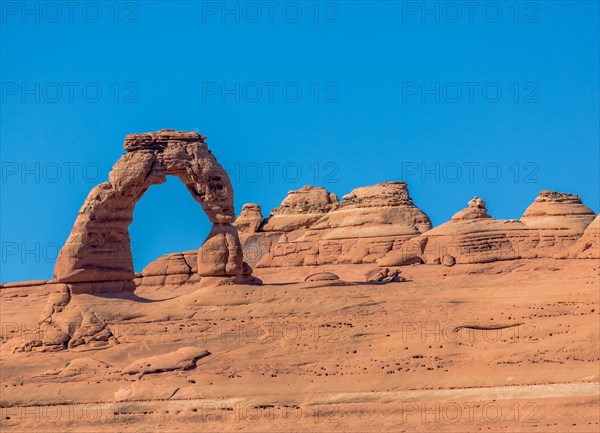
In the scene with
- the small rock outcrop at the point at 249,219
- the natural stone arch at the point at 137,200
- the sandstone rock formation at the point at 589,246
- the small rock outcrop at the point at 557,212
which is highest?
the small rock outcrop at the point at 249,219

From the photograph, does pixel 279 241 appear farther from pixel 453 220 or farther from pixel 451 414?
pixel 451 414

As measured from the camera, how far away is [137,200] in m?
39.5

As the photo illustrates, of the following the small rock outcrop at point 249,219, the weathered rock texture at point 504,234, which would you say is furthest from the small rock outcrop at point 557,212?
the small rock outcrop at point 249,219

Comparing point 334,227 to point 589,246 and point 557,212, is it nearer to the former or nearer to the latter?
point 557,212

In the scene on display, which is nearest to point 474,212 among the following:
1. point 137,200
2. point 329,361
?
point 137,200

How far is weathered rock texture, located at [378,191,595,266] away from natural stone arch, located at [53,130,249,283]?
36.9ft

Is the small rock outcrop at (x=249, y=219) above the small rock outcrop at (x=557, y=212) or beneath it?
above

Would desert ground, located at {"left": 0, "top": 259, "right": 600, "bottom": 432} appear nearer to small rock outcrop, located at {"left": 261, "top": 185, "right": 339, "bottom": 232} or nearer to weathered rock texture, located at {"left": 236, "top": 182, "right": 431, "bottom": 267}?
weathered rock texture, located at {"left": 236, "top": 182, "right": 431, "bottom": 267}

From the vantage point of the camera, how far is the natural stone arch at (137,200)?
38.5 meters

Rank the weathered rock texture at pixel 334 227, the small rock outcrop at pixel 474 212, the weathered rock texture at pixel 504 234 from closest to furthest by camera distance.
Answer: the weathered rock texture at pixel 504 234, the small rock outcrop at pixel 474 212, the weathered rock texture at pixel 334 227

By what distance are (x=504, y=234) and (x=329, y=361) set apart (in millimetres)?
17956

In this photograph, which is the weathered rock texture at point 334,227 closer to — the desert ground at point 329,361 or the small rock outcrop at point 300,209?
the small rock outcrop at point 300,209

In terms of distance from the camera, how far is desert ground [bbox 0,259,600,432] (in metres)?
31.3

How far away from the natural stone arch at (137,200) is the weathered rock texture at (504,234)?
36.9 feet
